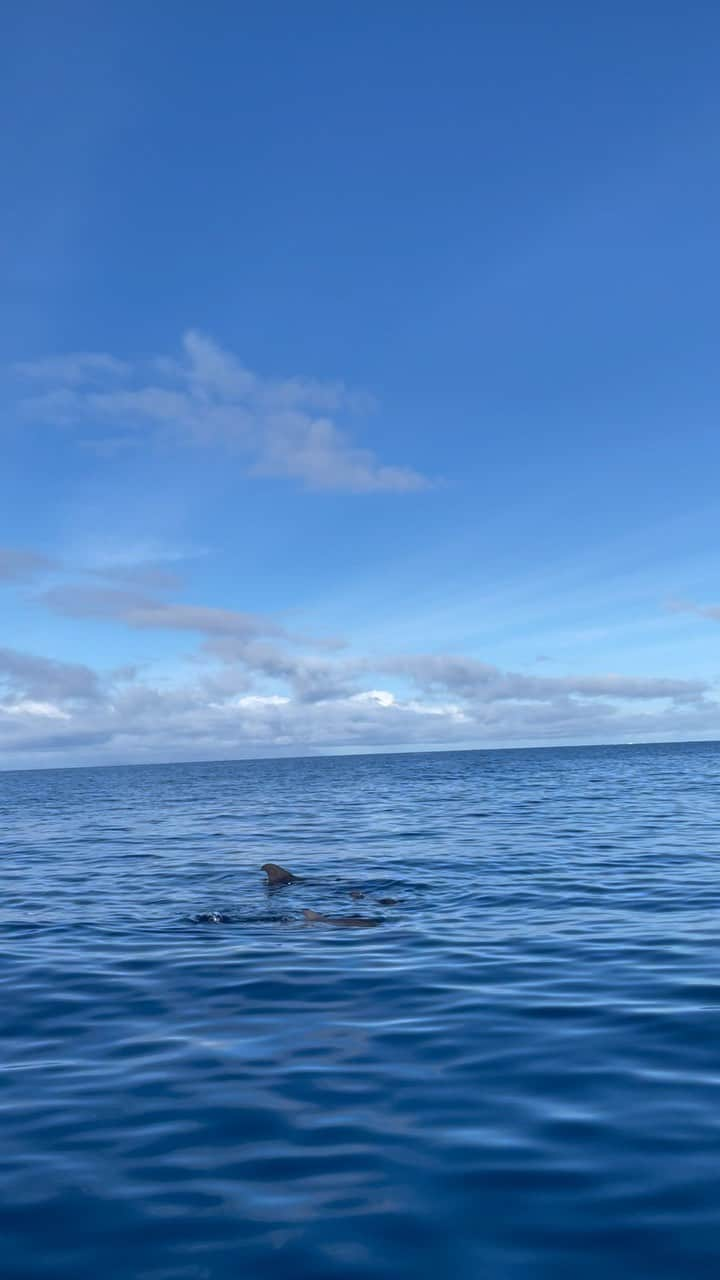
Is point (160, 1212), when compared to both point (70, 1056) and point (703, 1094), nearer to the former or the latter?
point (70, 1056)

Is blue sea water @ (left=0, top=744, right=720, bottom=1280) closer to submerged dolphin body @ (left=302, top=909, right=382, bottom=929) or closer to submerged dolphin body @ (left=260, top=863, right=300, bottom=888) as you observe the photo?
submerged dolphin body @ (left=302, top=909, right=382, bottom=929)

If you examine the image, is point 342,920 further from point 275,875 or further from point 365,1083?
point 365,1083

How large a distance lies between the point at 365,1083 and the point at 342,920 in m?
7.85

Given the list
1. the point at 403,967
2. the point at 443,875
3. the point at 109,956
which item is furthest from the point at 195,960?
the point at 443,875

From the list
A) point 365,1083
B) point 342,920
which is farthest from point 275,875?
point 365,1083

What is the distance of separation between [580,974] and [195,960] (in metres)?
5.65

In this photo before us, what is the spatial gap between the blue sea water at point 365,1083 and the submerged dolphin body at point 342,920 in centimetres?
35

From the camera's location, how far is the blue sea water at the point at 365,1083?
5527 mm

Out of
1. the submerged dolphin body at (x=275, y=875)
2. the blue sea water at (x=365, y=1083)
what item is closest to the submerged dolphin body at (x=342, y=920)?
the blue sea water at (x=365, y=1083)

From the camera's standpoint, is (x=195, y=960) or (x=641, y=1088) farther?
(x=195, y=960)

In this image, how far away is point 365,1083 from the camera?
26.5ft

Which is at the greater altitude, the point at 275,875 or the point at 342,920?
the point at 275,875

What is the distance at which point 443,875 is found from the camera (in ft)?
70.6

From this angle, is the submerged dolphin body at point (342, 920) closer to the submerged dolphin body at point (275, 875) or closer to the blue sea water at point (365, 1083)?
the blue sea water at point (365, 1083)
